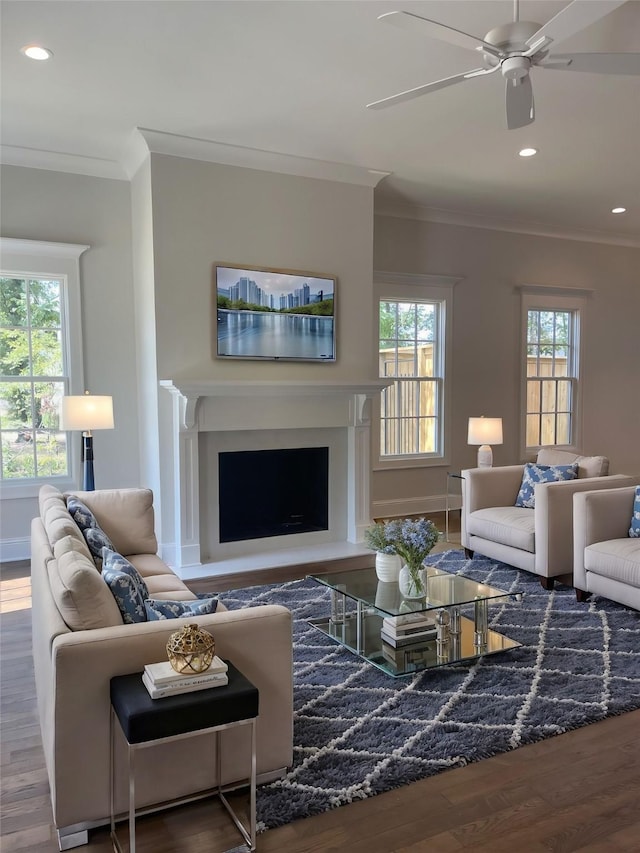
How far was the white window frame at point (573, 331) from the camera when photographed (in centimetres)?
729

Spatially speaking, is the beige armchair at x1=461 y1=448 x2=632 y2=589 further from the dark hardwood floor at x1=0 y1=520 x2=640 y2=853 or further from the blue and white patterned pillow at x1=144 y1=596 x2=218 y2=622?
the blue and white patterned pillow at x1=144 y1=596 x2=218 y2=622

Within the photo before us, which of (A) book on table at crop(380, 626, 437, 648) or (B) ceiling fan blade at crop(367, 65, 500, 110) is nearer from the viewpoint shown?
(B) ceiling fan blade at crop(367, 65, 500, 110)

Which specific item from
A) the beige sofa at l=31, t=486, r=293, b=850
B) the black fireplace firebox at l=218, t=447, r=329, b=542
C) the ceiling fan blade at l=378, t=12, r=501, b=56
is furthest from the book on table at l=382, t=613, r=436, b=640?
the ceiling fan blade at l=378, t=12, r=501, b=56

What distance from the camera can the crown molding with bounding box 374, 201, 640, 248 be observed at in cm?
645

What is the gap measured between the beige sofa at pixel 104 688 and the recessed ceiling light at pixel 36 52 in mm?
2676

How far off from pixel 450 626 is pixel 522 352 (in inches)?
186

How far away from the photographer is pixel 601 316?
7.90m

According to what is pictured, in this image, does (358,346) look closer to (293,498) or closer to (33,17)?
(293,498)

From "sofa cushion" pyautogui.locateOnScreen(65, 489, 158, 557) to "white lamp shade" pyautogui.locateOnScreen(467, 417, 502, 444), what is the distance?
3.09m

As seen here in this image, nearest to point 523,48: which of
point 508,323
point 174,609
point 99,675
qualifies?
point 174,609

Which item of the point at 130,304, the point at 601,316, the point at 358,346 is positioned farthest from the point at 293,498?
the point at 601,316

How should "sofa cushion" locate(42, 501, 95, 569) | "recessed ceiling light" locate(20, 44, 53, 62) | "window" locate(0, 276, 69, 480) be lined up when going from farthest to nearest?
"window" locate(0, 276, 69, 480) → "recessed ceiling light" locate(20, 44, 53, 62) → "sofa cushion" locate(42, 501, 95, 569)

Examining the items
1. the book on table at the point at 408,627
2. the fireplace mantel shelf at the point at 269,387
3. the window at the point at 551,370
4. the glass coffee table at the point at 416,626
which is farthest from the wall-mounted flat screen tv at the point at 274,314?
the window at the point at 551,370

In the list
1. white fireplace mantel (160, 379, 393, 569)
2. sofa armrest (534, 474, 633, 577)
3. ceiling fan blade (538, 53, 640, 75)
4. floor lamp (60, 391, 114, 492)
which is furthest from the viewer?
white fireplace mantel (160, 379, 393, 569)
